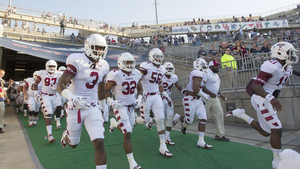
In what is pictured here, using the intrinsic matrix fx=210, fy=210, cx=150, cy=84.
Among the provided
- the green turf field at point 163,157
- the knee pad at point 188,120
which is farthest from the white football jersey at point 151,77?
the green turf field at point 163,157

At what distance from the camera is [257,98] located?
4.03 metres

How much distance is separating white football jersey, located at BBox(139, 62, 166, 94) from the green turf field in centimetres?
156

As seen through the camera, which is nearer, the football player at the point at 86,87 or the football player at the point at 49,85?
the football player at the point at 86,87

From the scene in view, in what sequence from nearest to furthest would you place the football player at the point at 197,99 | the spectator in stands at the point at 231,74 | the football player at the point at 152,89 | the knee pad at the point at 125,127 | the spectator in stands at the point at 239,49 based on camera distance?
the knee pad at the point at 125,127 → the football player at the point at 152,89 → the football player at the point at 197,99 → the spectator in stands at the point at 231,74 → the spectator in stands at the point at 239,49

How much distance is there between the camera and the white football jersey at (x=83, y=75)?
3.33m

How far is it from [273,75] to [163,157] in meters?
2.79

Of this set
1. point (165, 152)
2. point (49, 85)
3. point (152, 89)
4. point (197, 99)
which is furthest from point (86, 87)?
point (49, 85)

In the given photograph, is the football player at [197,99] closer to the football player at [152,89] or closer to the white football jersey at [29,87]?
the football player at [152,89]

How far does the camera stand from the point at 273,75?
12.6 ft

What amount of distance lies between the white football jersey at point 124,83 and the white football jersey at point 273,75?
247 cm

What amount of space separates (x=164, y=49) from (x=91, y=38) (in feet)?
47.8

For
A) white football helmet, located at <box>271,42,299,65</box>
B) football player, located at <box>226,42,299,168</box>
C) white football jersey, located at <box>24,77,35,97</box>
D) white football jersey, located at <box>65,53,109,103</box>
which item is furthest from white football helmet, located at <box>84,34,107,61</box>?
white football jersey, located at <box>24,77,35,97</box>

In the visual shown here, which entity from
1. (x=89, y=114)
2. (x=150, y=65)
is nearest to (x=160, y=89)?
(x=150, y=65)

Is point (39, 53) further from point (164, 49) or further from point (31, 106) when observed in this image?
point (164, 49)
